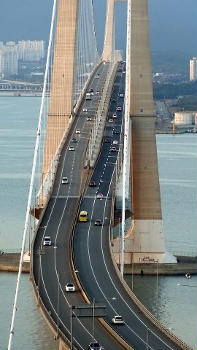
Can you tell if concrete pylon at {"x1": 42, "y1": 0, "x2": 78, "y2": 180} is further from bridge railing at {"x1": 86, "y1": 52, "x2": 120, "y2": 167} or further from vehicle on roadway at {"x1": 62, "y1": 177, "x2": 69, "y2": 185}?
vehicle on roadway at {"x1": 62, "y1": 177, "x2": 69, "y2": 185}

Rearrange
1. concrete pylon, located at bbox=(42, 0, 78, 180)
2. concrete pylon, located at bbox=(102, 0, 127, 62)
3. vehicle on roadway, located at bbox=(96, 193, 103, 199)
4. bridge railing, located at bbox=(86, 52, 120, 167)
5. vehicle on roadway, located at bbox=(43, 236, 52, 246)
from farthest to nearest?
concrete pylon, located at bbox=(102, 0, 127, 62) → concrete pylon, located at bbox=(42, 0, 78, 180) → bridge railing, located at bbox=(86, 52, 120, 167) → vehicle on roadway, located at bbox=(96, 193, 103, 199) → vehicle on roadway, located at bbox=(43, 236, 52, 246)

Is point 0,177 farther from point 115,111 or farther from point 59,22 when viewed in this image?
point 59,22

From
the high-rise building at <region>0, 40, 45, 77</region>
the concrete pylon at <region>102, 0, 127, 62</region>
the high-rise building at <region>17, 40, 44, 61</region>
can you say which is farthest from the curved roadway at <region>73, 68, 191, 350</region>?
the high-rise building at <region>17, 40, 44, 61</region>

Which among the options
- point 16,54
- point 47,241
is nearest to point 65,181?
point 47,241

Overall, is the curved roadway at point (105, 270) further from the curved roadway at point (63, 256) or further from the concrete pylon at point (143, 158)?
the concrete pylon at point (143, 158)

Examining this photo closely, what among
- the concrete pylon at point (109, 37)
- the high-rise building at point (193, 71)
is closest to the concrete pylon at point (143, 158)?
the concrete pylon at point (109, 37)

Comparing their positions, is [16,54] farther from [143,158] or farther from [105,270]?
[105,270]
